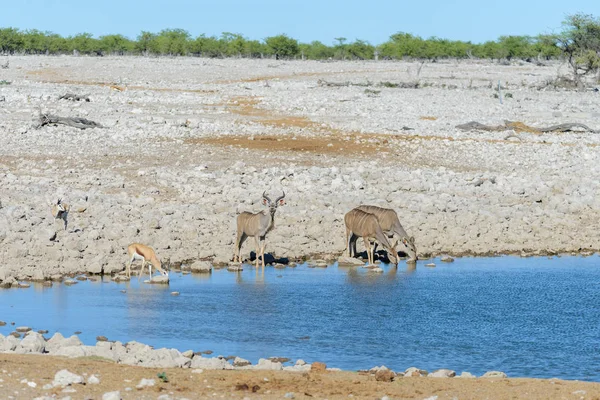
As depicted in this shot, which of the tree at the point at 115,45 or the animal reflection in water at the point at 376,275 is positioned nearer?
the animal reflection in water at the point at 376,275

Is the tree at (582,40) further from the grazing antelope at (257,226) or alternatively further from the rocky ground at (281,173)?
the grazing antelope at (257,226)

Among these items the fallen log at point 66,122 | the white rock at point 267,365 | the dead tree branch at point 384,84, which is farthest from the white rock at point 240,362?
the dead tree branch at point 384,84

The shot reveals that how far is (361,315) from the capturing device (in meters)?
13.1

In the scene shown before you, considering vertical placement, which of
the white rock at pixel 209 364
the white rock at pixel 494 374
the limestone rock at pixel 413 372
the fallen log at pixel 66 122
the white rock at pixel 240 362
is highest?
the fallen log at pixel 66 122

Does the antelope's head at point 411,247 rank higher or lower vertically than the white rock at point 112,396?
lower

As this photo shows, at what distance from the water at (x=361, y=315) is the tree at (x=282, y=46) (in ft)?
257

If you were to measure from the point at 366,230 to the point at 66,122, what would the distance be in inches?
536

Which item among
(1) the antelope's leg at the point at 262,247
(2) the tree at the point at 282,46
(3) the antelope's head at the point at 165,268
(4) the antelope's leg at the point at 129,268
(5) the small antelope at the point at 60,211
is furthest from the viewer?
(2) the tree at the point at 282,46

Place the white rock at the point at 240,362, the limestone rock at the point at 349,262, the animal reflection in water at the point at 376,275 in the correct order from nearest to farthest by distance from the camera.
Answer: the white rock at the point at 240,362, the animal reflection in water at the point at 376,275, the limestone rock at the point at 349,262

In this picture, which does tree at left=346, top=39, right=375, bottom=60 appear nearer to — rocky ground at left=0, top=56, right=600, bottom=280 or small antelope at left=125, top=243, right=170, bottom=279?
rocky ground at left=0, top=56, right=600, bottom=280

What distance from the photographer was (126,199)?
65.3 ft

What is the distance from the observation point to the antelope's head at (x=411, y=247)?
17594 mm

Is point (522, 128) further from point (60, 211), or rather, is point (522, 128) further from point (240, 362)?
point (240, 362)

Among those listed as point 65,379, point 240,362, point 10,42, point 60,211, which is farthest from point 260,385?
point 10,42
